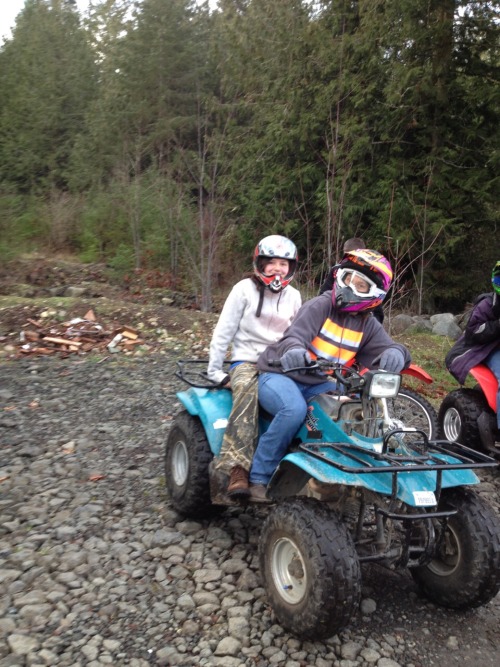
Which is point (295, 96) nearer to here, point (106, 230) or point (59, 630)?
point (106, 230)

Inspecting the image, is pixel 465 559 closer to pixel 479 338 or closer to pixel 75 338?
pixel 479 338

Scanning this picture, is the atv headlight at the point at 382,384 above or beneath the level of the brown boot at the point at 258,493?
above

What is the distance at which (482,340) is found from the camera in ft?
18.1

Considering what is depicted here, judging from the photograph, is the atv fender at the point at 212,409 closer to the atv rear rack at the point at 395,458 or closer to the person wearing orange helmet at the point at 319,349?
the person wearing orange helmet at the point at 319,349

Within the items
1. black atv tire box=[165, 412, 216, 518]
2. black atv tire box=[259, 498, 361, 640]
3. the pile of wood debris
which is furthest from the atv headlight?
the pile of wood debris

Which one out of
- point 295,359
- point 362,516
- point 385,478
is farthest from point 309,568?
point 295,359

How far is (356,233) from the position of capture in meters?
14.7

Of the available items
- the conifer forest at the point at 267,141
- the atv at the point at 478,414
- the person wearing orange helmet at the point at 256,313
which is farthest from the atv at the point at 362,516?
the conifer forest at the point at 267,141

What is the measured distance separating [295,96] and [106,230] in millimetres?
6970

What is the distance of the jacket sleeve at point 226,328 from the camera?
13.6 ft

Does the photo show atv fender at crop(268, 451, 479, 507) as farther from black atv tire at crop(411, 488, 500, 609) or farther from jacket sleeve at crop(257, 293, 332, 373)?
jacket sleeve at crop(257, 293, 332, 373)

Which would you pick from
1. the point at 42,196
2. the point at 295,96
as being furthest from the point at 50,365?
the point at 42,196

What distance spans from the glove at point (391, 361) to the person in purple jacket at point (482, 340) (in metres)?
2.01

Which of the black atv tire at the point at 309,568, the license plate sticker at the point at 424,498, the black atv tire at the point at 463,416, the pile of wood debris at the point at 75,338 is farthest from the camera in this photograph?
the pile of wood debris at the point at 75,338
